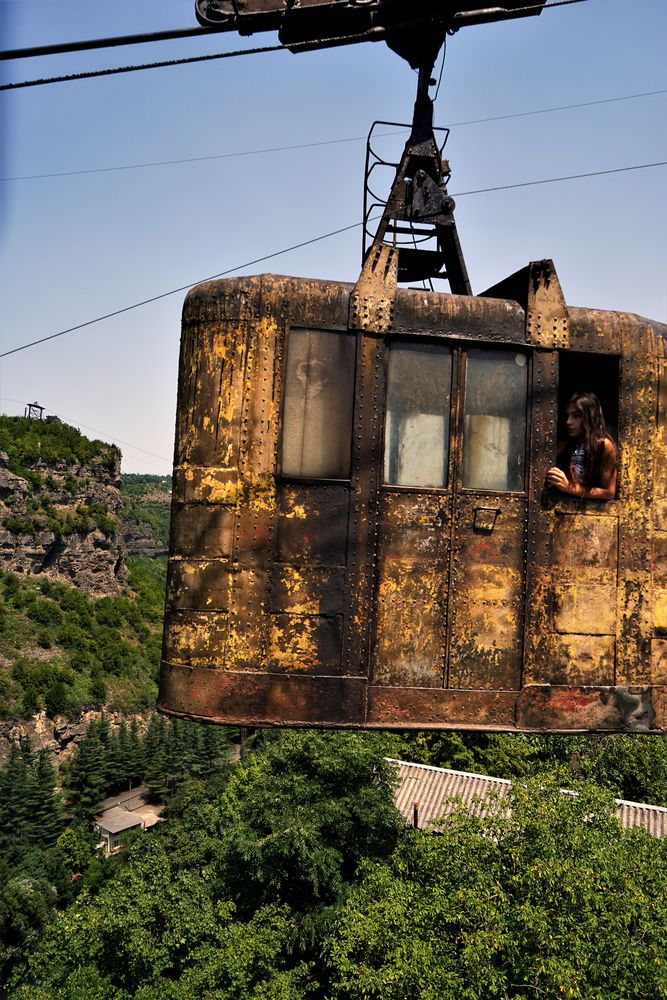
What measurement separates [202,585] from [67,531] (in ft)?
305

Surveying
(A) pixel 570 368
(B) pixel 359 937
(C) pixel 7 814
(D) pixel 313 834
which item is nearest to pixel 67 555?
(C) pixel 7 814

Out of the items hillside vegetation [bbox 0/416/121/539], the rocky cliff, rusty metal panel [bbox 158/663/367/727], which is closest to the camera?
rusty metal panel [bbox 158/663/367/727]

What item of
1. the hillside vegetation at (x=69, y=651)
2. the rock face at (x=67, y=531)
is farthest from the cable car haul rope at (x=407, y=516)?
the rock face at (x=67, y=531)

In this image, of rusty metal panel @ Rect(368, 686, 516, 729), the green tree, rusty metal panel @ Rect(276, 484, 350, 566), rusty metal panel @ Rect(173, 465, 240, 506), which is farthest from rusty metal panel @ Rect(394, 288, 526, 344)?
the green tree

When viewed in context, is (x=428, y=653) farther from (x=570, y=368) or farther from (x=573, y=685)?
(x=570, y=368)

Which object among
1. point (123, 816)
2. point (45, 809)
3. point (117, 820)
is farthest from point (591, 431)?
point (123, 816)

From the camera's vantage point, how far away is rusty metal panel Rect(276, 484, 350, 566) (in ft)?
15.6

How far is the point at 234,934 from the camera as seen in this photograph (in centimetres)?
1930

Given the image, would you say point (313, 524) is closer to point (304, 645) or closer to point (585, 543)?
point (304, 645)

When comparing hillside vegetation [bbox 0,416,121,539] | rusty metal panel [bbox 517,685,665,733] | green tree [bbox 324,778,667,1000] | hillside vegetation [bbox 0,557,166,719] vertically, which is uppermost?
hillside vegetation [bbox 0,416,121,539]

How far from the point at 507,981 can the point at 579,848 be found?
303 cm

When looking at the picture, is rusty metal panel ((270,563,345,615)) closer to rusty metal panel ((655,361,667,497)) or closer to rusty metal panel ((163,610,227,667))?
rusty metal panel ((163,610,227,667))

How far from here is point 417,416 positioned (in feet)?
16.2

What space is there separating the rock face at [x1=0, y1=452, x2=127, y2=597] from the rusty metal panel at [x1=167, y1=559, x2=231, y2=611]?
8853cm
